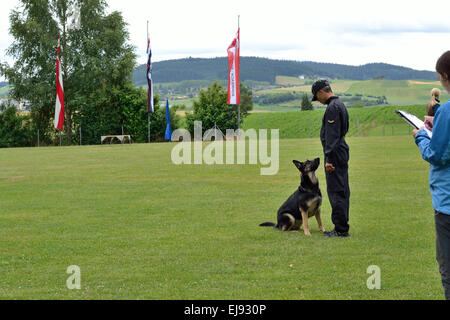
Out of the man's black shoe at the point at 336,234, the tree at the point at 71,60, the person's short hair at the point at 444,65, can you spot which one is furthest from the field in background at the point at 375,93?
the person's short hair at the point at 444,65

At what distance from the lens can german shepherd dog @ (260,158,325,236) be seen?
8.76 m

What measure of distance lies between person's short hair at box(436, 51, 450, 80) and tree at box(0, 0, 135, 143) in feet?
160

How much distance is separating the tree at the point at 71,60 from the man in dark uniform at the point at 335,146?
4459cm

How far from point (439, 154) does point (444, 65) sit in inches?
23.3

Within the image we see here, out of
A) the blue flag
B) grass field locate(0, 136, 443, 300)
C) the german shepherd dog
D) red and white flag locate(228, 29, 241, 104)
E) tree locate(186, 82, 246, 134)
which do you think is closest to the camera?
grass field locate(0, 136, 443, 300)

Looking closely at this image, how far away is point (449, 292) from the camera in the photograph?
4453mm

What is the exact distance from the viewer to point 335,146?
27.5ft

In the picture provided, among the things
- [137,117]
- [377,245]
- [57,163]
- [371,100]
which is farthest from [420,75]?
[377,245]

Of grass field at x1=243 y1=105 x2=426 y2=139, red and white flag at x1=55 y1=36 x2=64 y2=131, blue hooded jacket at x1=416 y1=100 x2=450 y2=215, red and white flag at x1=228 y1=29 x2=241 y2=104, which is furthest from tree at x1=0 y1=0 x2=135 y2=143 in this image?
blue hooded jacket at x1=416 y1=100 x2=450 y2=215

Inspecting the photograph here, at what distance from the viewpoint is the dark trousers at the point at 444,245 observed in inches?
171

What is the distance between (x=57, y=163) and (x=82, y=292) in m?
21.1

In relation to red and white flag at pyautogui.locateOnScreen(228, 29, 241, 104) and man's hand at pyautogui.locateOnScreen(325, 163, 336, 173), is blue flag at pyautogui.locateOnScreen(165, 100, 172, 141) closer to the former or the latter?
red and white flag at pyautogui.locateOnScreen(228, 29, 241, 104)

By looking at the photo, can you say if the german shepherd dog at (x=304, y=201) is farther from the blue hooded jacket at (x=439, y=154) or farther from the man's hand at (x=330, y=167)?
the blue hooded jacket at (x=439, y=154)

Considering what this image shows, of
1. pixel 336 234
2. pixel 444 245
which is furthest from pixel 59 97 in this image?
pixel 444 245
